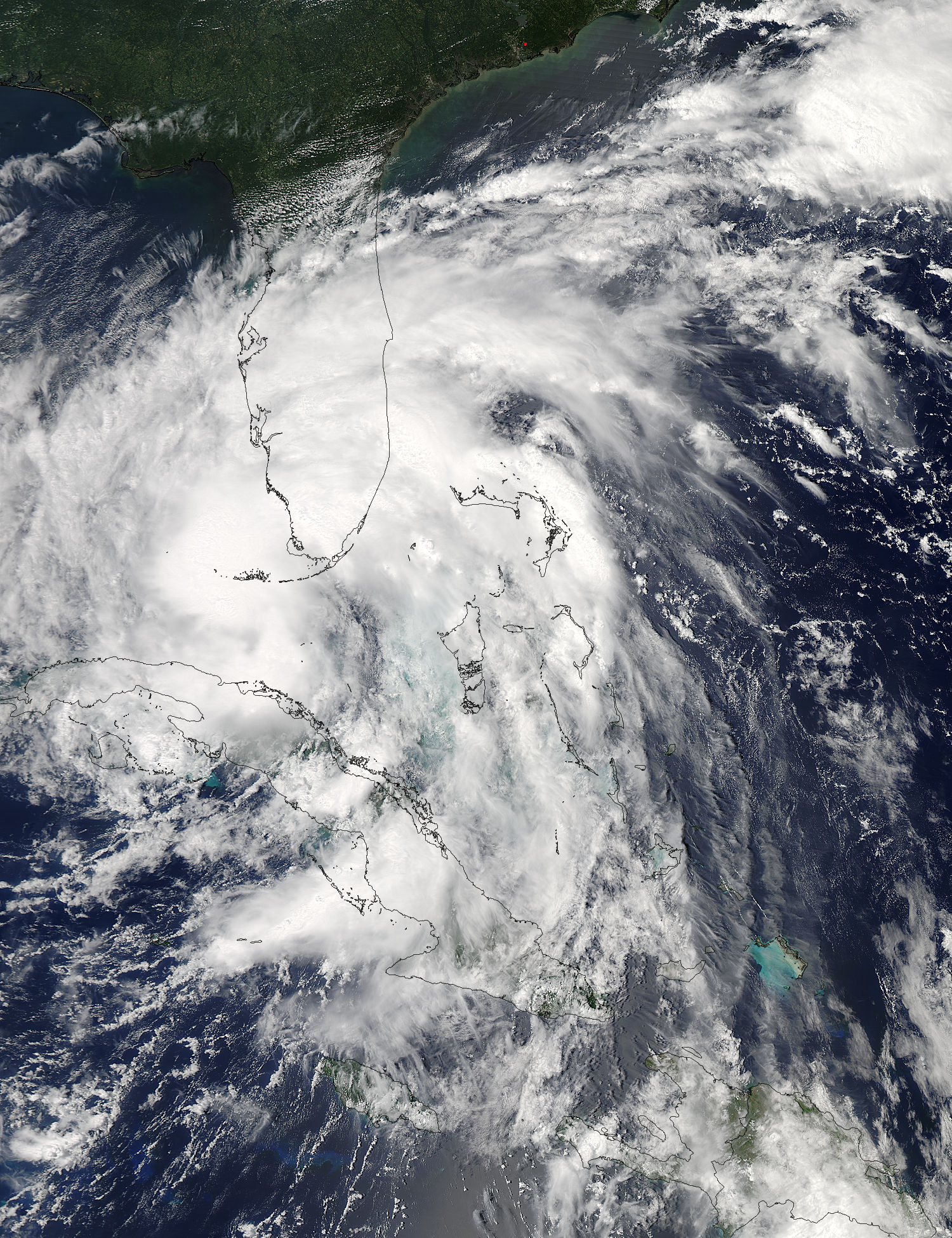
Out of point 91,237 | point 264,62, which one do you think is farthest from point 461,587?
point 264,62

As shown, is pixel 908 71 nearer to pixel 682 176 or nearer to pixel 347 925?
pixel 682 176

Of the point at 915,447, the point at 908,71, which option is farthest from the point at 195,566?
the point at 908,71

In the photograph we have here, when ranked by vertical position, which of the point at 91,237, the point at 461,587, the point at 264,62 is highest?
the point at 264,62

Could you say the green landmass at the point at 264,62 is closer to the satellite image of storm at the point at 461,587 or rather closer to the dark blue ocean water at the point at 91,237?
the satellite image of storm at the point at 461,587

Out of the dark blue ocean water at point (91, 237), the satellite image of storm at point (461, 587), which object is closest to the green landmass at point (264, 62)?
the satellite image of storm at point (461, 587)

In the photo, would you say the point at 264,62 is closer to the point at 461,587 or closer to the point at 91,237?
the point at 91,237

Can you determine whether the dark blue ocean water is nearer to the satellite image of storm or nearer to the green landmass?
the satellite image of storm
